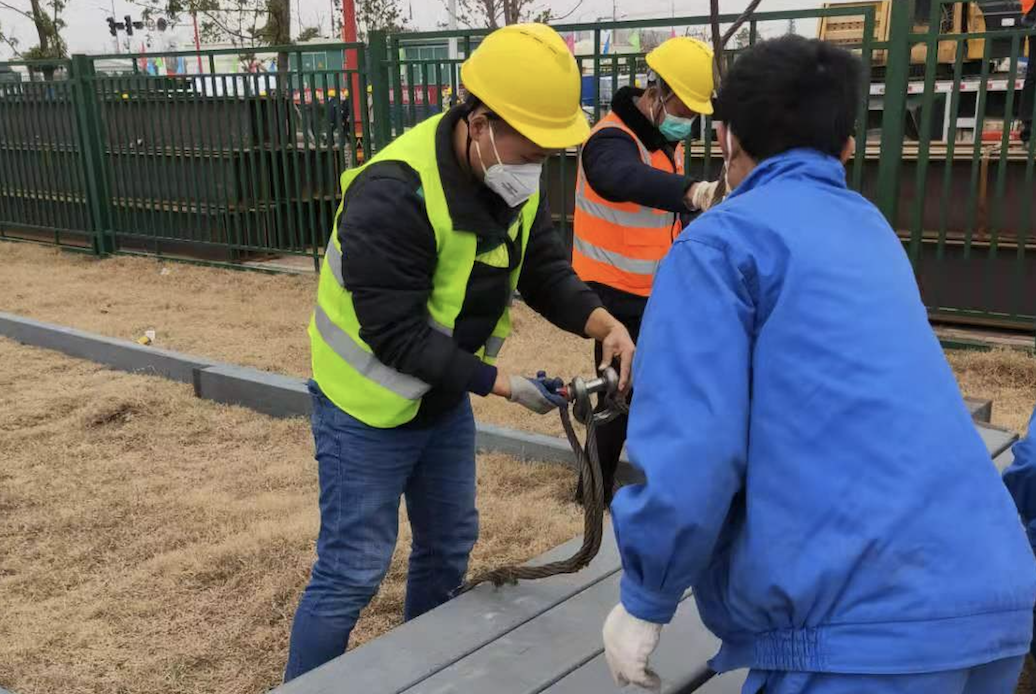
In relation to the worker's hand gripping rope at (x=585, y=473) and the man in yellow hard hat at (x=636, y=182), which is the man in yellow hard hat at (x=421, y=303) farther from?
the man in yellow hard hat at (x=636, y=182)

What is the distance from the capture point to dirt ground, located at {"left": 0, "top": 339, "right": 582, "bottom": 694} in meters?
2.98

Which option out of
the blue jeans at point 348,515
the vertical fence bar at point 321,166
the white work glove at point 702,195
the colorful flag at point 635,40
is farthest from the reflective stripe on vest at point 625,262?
the vertical fence bar at point 321,166

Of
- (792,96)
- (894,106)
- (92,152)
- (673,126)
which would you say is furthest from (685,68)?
(92,152)

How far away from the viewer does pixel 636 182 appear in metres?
3.33

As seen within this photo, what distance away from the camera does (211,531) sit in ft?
12.4

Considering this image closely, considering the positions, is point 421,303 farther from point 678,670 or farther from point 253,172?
point 253,172

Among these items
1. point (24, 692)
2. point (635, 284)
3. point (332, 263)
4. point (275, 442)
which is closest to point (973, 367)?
point (635, 284)

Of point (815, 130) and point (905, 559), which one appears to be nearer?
point (905, 559)

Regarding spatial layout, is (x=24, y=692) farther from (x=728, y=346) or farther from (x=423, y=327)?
(x=728, y=346)

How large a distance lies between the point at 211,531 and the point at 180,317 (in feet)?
13.5

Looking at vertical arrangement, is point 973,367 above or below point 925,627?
below

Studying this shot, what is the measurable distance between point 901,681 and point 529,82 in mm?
1313

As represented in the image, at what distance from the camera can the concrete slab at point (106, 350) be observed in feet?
18.8

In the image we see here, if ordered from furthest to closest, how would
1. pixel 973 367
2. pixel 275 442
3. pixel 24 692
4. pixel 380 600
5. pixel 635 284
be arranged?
pixel 973 367 → pixel 275 442 → pixel 635 284 → pixel 380 600 → pixel 24 692
